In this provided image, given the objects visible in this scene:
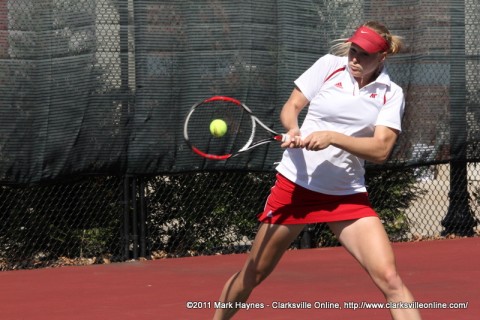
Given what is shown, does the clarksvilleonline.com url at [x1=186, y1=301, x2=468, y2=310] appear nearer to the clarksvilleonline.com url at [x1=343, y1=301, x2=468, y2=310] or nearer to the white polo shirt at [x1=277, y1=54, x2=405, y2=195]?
the clarksvilleonline.com url at [x1=343, y1=301, x2=468, y2=310]

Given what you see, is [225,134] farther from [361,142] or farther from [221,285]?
[361,142]

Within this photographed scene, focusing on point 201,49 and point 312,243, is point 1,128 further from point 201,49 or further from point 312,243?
point 312,243

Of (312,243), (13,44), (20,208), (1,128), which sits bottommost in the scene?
(312,243)

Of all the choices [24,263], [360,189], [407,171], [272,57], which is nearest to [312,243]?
[407,171]

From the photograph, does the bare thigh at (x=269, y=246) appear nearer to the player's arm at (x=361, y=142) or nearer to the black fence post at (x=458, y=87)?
the player's arm at (x=361, y=142)

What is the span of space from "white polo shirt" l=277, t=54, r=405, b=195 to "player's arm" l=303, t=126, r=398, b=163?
7 centimetres

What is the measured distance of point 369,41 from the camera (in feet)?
15.0

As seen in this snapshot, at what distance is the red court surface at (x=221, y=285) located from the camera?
20.5ft

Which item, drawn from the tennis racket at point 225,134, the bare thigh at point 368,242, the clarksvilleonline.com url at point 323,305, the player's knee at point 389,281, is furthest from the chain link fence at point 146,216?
the player's knee at point 389,281

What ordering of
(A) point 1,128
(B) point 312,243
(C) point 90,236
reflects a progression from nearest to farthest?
(A) point 1,128 < (C) point 90,236 < (B) point 312,243

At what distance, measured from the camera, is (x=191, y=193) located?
28.2ft

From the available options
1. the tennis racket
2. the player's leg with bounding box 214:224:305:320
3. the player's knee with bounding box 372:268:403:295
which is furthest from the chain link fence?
the player's knee with bounding box 372:268:403:295

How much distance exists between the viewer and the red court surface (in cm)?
625

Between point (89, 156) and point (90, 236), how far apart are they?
0.66 meters
